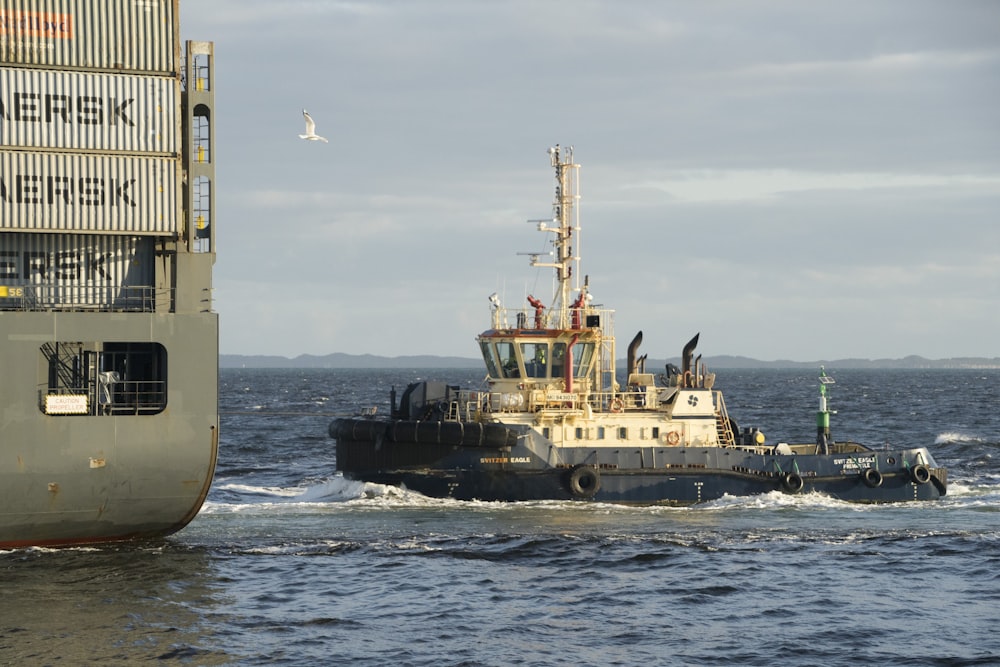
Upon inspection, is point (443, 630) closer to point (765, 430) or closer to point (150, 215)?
point (150, 215)

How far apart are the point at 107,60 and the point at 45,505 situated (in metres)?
8.53

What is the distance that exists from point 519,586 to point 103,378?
8.75 metres

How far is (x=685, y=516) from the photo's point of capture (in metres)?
30.3

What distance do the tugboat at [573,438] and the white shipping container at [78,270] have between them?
8025 millimetres

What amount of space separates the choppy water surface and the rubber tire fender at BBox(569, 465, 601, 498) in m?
0.33

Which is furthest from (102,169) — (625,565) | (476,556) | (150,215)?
(625,565)

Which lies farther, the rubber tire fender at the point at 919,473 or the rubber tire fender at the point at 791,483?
the rubber tire fender at the point at 919,473

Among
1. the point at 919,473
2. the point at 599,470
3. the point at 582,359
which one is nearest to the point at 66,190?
the point at 582,359

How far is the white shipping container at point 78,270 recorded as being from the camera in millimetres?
25250

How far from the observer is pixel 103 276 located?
25828 millimetres

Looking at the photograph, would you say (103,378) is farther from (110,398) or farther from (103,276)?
(103,276)

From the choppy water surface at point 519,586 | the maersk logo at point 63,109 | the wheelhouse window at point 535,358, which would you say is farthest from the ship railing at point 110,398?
the wheelhouse window at point 535,358

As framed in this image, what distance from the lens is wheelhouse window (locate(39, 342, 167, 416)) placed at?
24016mm

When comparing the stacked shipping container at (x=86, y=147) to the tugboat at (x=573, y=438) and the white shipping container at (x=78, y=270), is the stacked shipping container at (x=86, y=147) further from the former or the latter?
the tugboat at (x=573, y=438)
